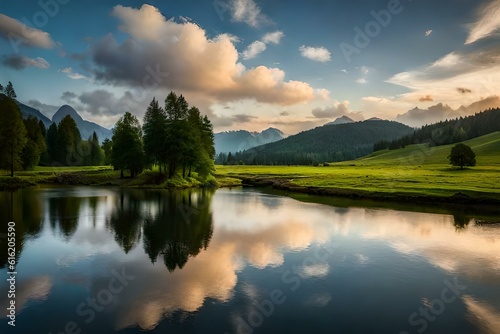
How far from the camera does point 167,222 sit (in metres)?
39.8

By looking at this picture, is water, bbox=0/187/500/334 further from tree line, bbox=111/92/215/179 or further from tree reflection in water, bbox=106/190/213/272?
tree line, bbox=111/92/215/179

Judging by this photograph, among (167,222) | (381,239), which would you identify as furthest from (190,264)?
(381,239)

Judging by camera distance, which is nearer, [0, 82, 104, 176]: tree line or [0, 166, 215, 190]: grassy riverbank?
[0, 82, 104, 176]: tree line

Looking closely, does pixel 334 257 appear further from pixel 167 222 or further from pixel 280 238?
pixel 167 222

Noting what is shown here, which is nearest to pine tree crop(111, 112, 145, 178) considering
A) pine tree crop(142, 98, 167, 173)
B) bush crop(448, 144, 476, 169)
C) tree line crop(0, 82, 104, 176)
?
pine tree crop(142, 98, 167, 173)

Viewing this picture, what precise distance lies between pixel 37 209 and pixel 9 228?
1220 cm

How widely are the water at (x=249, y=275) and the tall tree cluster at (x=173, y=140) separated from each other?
45453mm

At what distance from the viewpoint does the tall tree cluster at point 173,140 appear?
87.6 m

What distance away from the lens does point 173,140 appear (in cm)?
8662

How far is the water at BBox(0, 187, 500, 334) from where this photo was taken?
647 inches

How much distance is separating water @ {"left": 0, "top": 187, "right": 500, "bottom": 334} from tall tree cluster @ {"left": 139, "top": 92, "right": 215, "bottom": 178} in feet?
149

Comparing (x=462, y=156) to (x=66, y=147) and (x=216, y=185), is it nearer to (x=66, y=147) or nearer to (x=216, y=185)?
(x=216, y=185)

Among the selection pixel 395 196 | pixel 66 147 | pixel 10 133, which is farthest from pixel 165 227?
pixel 66 147

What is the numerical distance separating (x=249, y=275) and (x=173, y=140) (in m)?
68.5
